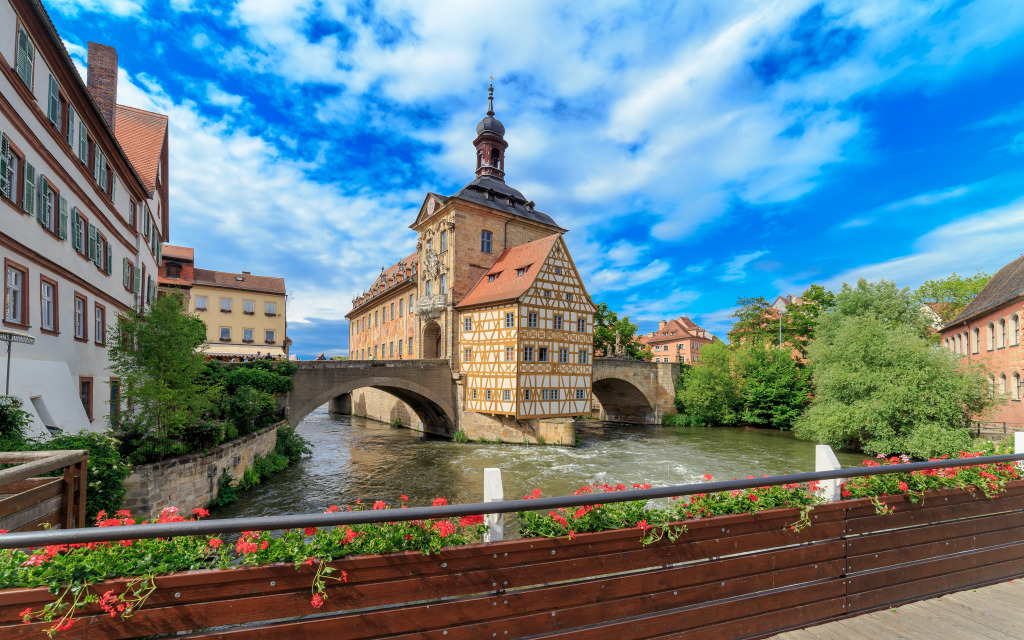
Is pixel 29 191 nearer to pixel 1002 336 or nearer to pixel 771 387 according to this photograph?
pixel 771 387

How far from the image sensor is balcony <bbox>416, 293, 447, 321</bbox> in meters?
28.0

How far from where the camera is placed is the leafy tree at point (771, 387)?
3117 cm

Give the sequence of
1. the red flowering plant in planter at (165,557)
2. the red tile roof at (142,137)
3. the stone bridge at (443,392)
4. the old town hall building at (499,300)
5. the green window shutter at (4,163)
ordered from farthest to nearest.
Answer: the old town hall building at (499,300) < the stone bridge at (443,392) < the red tile roof at (142,137) < the green window shutter at (4,163) < the red flowering plant in planter at (165,557)

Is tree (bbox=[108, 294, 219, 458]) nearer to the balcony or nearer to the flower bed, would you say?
the flower bed

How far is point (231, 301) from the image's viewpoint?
3847 centimetres

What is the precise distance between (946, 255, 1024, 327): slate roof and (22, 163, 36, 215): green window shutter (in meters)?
33.3

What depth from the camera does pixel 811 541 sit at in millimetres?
3391

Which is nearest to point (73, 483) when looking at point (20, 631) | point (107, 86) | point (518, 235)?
point (20, 631)

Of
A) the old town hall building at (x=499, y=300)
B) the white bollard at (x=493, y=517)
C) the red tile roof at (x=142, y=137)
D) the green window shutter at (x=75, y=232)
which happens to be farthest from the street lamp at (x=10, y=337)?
the old town hall building at (x=499, y=300)

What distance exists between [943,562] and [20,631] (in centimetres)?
571

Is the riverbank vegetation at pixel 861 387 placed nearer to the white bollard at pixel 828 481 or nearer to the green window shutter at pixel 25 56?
the white bollard at pixel 828 481

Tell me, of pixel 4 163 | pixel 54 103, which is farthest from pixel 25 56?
pixel 4 163

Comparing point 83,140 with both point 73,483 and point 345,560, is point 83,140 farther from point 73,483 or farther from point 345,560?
point 345,560

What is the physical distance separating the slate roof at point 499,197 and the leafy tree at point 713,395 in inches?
573
